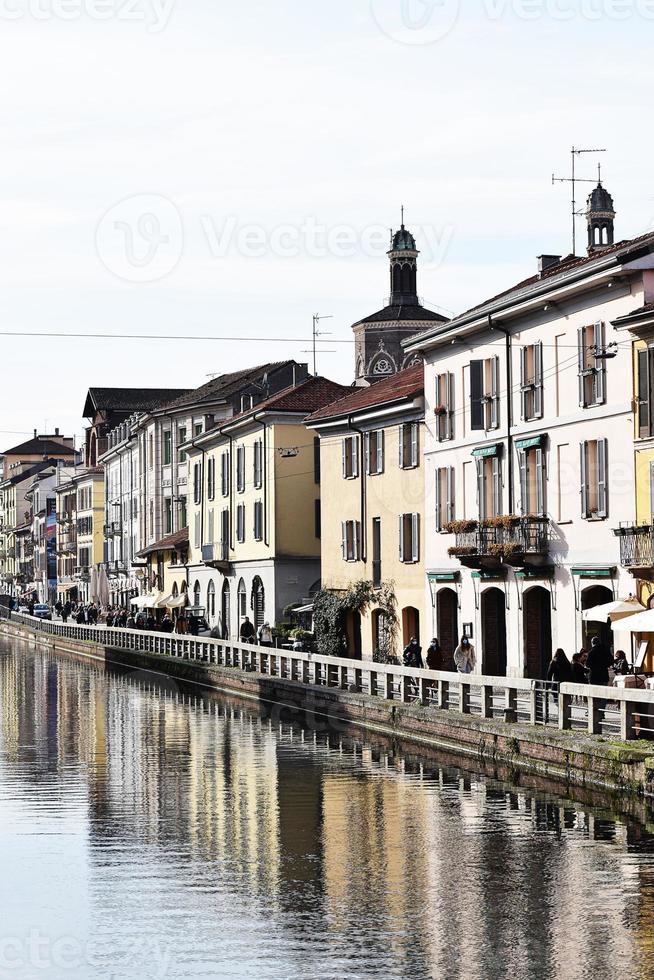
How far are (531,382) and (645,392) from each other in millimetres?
6624

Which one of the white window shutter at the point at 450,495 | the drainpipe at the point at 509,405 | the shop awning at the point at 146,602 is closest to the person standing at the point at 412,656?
the drainpipe at the point at 509,405

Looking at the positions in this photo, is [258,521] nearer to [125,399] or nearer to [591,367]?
[591,367]

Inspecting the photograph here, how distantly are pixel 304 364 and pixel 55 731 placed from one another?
45298mm

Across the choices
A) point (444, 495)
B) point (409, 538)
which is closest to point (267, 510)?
point (409, 538)

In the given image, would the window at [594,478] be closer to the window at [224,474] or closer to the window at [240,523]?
the window at [240,523]

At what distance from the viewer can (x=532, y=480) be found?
43.7 m

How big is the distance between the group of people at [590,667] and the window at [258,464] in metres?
35.8

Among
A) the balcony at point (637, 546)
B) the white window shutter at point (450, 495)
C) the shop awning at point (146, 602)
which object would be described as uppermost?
the white window shutter at point (450, 495)

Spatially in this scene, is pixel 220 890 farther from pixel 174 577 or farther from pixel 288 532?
pixel 174 577

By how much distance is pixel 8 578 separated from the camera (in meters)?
191

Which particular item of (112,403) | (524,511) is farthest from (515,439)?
(112,403)

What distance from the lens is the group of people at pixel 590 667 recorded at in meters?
32.3

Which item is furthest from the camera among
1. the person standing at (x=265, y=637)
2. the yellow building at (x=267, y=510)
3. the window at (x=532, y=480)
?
the yellow building at (x=267, y=510)

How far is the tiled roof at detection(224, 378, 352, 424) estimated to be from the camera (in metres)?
68.1
